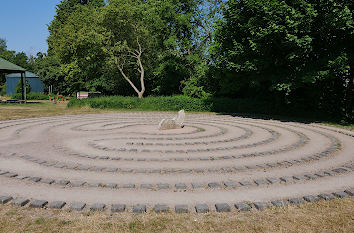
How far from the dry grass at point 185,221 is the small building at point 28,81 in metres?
63.2

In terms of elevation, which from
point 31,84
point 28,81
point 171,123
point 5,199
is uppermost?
point 28,81

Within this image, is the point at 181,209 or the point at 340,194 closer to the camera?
the point at 181,209

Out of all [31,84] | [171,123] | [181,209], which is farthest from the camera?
[31,84]

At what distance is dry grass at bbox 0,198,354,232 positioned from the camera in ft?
16.7

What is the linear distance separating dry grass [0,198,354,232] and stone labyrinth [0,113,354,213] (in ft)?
0.91

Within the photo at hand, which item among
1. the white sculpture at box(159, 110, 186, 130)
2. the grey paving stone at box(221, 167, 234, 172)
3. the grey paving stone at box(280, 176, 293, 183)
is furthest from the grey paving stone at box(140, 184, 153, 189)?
the white sculpture at box(159, 110, 186, 130)

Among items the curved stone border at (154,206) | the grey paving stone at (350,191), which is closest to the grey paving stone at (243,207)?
the curved stone border at (154,206)

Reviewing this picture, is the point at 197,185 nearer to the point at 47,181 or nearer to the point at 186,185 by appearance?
the point at 186,185

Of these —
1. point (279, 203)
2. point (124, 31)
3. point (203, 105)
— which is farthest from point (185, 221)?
point (124, 31)

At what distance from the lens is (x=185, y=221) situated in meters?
5.36

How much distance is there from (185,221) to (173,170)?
10.5 ft

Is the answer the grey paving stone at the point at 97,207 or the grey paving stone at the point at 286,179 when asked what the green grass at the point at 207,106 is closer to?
the grey paving stone at the point at 286,179

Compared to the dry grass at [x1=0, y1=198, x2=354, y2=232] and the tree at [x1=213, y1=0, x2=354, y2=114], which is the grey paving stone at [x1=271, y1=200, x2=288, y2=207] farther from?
the tree at [x1=213, y1=0, x2=354, y2=114]

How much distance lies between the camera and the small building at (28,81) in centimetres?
6141
